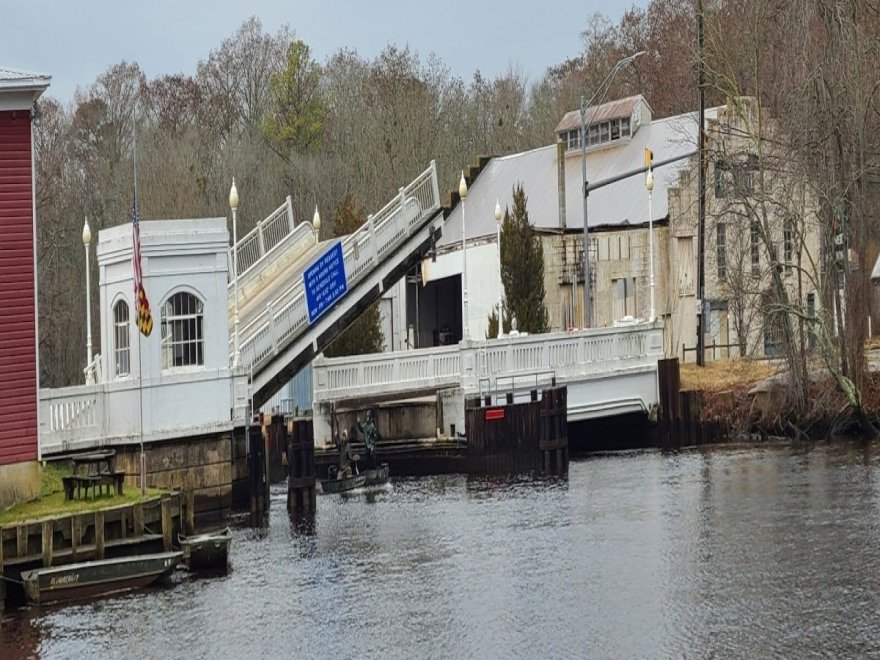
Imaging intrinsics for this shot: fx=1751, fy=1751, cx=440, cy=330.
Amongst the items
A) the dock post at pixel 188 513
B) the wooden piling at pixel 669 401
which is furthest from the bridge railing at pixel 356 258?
the wooden piling at pixel 669 401

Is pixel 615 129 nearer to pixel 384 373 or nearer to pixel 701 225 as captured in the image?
pixel 701 225

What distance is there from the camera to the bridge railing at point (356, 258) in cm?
4303

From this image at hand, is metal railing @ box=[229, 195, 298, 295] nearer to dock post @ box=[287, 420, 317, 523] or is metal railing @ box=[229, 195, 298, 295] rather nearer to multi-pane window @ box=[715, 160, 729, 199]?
dock post @ box=[287, 420, 317, 523]

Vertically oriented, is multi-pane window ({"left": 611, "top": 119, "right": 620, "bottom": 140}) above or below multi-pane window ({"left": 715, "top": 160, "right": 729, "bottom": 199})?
above

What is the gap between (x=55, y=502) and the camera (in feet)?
108

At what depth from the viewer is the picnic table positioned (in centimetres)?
3284

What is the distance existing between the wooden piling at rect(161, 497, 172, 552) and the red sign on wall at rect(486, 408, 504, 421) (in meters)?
16.5

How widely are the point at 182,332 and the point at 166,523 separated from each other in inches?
266

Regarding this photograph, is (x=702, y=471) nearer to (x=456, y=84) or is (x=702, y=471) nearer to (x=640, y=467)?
(x=640, y=467)

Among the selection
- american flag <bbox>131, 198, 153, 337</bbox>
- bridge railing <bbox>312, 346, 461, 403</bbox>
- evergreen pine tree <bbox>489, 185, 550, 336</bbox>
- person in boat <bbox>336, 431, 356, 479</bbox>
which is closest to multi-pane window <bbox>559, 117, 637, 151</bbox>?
evergreen pine tree <bbox>489, 185, 550, 336</bbox>

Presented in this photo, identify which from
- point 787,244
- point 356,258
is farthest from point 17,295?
point 787,244

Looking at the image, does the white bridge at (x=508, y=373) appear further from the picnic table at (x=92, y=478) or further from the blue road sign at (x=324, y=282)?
the picnic table at (x=92, y=478)

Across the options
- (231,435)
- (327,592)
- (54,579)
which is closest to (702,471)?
(231,435)

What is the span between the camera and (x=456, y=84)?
10106cm
